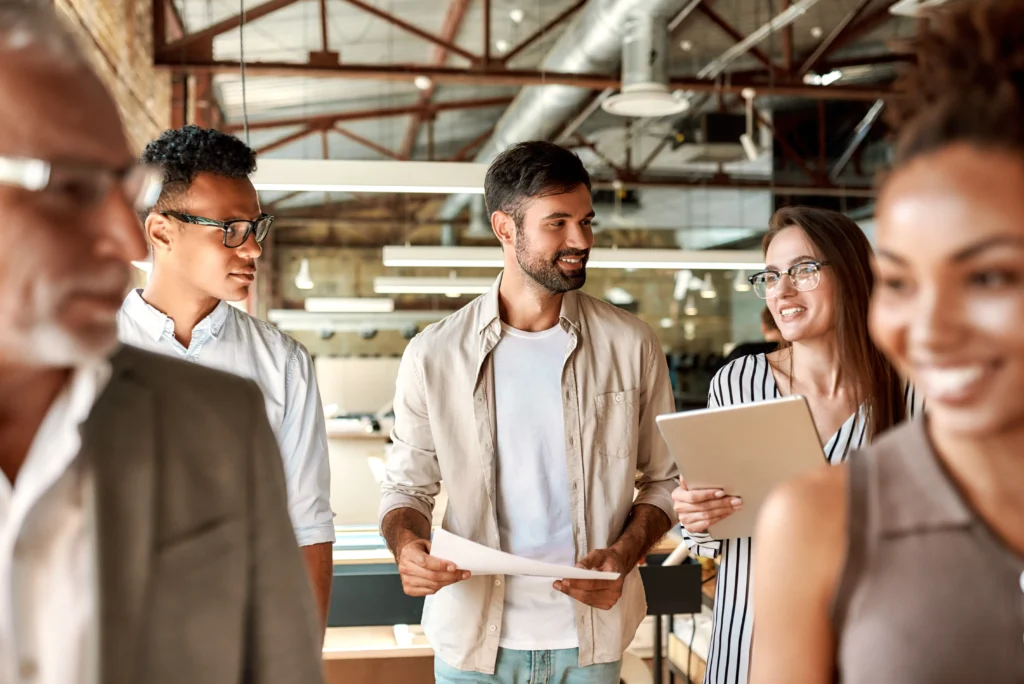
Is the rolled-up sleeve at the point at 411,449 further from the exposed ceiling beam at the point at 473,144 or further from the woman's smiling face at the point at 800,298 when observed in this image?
the exposed ceiling beam at the point at 473,144

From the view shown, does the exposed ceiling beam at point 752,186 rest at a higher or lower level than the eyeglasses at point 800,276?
higher

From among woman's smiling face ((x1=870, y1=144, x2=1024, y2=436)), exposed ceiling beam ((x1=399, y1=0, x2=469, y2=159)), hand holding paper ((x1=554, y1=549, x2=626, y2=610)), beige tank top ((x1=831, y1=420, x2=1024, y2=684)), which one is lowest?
hand holding paper ((x1=554, y1=549, x2=626, y2=610))

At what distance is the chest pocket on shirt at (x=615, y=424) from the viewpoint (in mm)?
2406

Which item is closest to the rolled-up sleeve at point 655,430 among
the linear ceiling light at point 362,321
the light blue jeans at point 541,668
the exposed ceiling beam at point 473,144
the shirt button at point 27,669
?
the light blue jeans at point 541,668

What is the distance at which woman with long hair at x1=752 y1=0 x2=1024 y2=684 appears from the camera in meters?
0.85

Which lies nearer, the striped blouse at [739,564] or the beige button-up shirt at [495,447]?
the striped blouse at [739,564]

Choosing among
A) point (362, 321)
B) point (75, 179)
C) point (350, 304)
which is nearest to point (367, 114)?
point (350, 304)

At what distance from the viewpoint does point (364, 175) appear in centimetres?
466

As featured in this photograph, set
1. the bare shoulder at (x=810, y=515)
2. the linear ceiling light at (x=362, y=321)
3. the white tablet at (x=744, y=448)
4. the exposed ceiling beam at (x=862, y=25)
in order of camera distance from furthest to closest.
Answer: the linear ceiling light at (x=362, y=321)
the exposed ceiling beam at (x=862, y=25)
the white tablet at (x=744, y=448)
the bare shoulder at (x=810, y=515)

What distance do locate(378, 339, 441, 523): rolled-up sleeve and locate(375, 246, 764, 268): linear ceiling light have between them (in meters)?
4.17

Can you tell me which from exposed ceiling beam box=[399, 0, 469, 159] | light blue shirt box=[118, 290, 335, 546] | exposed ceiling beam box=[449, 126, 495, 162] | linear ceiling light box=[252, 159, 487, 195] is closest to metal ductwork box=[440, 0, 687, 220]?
exposed ceiling beam box=[399, 0, 469, 159]

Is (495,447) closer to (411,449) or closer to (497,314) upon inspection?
(411,449)

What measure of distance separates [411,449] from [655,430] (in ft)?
2.06

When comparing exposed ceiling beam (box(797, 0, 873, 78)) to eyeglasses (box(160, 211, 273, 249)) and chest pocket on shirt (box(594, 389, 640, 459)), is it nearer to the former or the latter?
chest pocket on shirt (box(594, 389, 640, 459))
